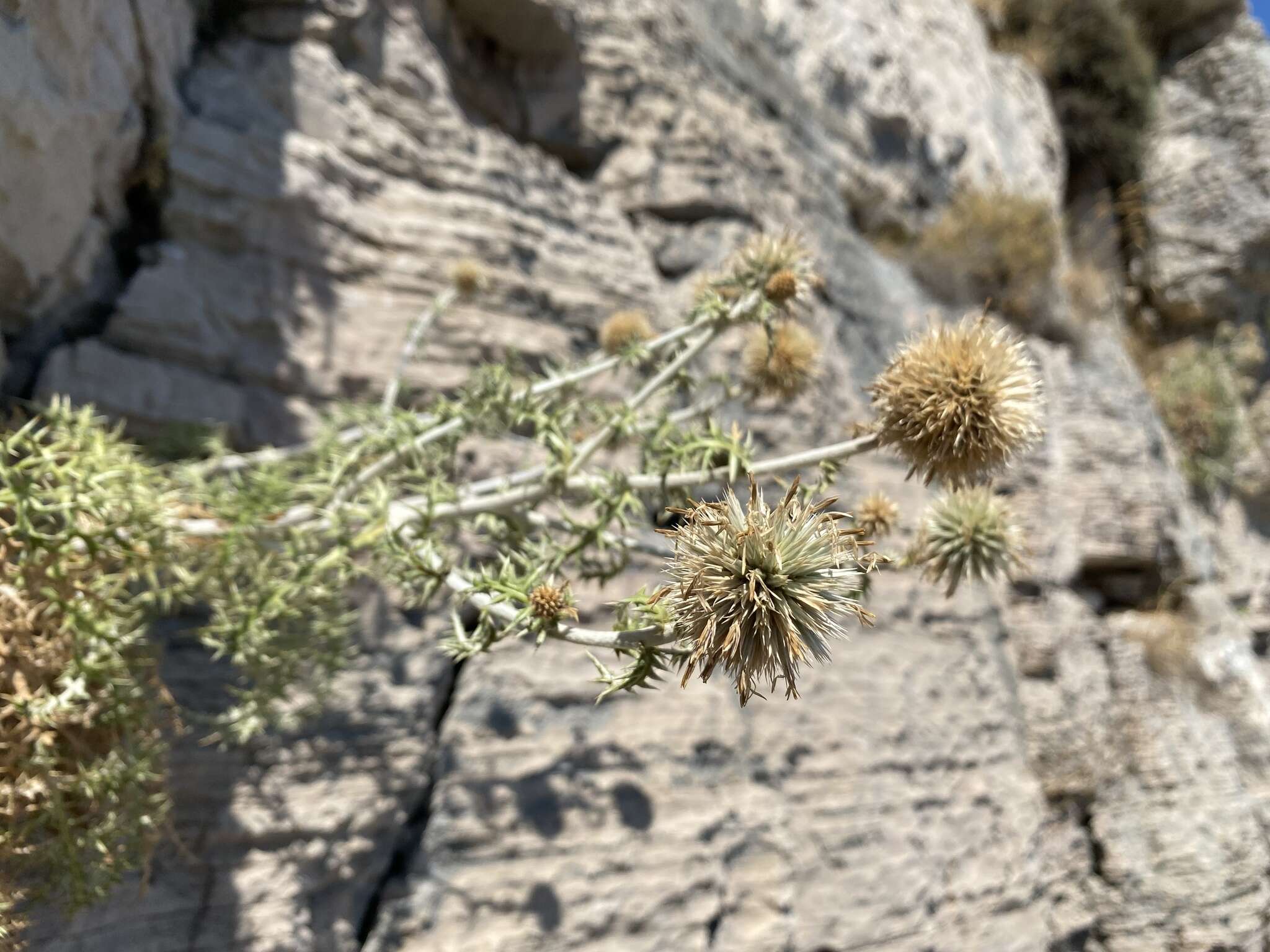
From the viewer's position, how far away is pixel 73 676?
192 centimetres

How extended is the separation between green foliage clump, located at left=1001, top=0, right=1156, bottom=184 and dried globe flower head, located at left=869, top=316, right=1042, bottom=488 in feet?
31.6

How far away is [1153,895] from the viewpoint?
15.2ft

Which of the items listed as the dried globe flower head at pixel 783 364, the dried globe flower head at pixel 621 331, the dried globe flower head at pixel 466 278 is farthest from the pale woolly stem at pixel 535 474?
the dried globe flower head at pixel 466 278

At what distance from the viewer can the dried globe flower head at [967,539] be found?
1978 mm

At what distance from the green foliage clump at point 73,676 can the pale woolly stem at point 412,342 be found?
86 centimetres

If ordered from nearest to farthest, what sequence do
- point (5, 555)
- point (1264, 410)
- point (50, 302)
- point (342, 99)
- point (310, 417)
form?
point (5, 555) → point (50, 302) → point (310, 417) → point (342, 99) → point (1264, 410)

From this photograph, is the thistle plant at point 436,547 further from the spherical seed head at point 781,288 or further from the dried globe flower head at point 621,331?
the dried globe flower head at point 621,331

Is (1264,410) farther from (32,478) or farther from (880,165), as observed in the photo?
(32,478)

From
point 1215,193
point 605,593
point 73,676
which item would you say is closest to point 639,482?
point 73,676

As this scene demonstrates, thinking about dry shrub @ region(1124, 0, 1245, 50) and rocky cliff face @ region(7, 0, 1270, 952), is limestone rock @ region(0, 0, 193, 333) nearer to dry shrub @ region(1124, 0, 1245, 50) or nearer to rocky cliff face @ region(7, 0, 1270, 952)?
rocky cliff face @ region(7, 0, 1270, 952)

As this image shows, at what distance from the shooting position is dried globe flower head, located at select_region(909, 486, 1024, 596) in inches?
77.9

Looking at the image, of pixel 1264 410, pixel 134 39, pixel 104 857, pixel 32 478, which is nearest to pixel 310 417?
pixel 32 478

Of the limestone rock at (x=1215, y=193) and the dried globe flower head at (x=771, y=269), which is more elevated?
the limestone rock at (x=1215, y=193)

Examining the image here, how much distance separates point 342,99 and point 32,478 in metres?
2.46
